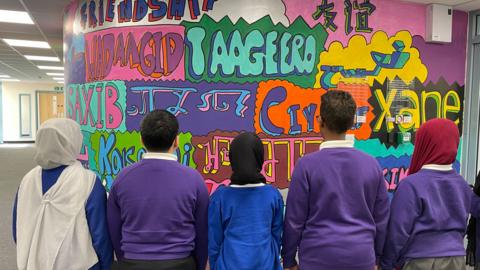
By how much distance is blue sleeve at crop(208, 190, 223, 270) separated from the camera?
1.75 metres

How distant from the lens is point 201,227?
1.83m

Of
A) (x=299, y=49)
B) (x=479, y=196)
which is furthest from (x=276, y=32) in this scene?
(x=479, y=196)

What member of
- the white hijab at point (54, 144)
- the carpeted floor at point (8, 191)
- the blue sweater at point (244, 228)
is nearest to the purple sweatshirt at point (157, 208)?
the blue sweater at point (244, 228)

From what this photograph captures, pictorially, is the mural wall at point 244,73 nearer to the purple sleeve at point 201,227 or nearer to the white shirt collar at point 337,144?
the purple sleeve at point 201,227

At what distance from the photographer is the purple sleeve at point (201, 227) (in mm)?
1813

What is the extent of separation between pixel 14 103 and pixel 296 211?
1773 cm

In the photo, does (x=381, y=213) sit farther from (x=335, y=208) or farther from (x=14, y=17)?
(x=14, y=17)

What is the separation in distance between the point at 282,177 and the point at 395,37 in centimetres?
179

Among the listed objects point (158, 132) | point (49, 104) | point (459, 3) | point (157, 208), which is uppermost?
point (459, 3)

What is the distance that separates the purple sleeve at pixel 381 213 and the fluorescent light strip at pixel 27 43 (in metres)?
6.84

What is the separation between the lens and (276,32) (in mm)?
3484

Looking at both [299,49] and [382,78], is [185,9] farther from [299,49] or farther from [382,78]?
[382,78]

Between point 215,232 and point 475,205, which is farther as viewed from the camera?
point 475,205

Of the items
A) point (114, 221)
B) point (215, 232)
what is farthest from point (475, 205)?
point (114, 221)
